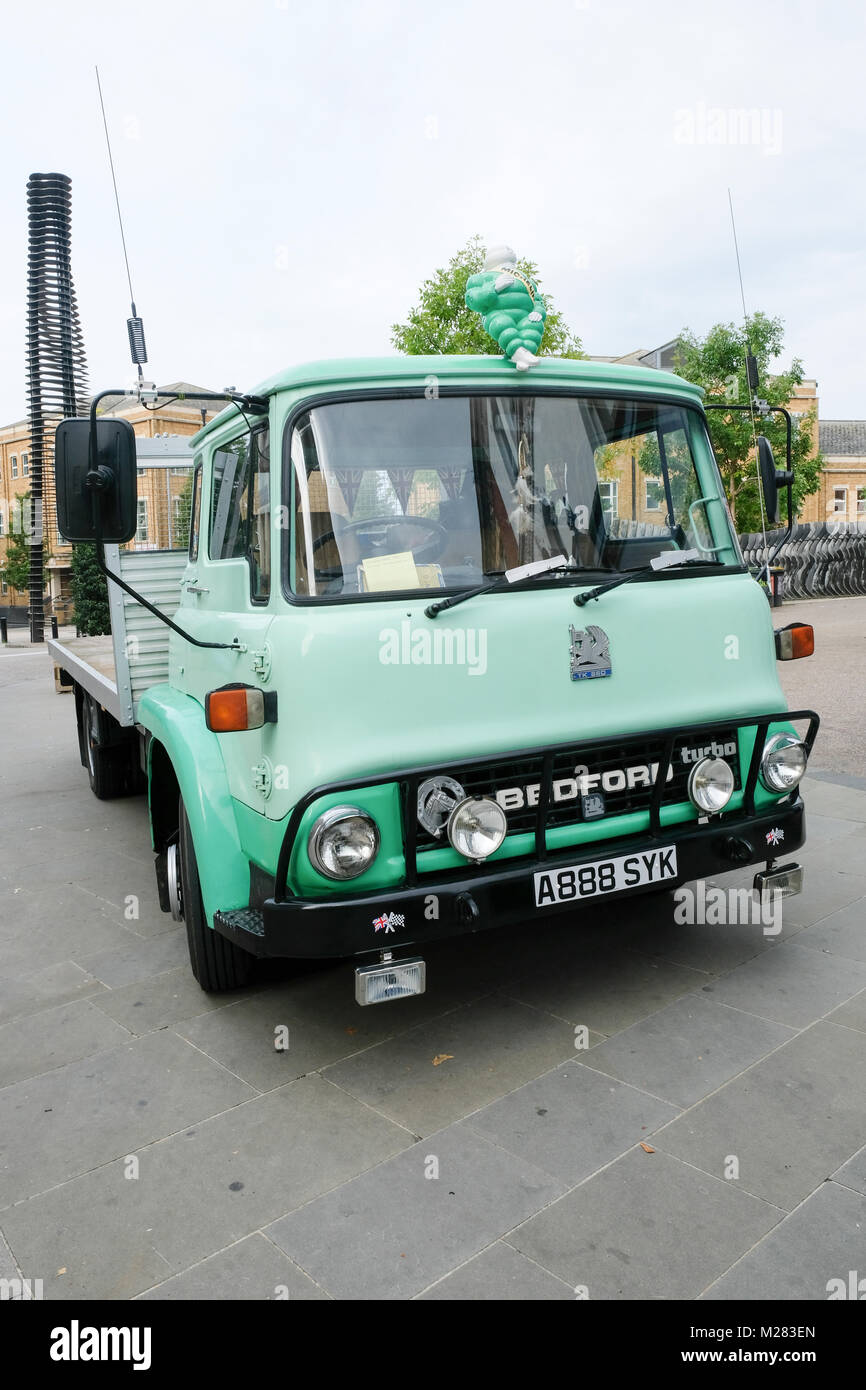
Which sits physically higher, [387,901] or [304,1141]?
[387,901]

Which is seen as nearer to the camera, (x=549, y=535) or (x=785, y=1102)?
(x=785, y=1102)

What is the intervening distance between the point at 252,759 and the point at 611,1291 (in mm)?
1865

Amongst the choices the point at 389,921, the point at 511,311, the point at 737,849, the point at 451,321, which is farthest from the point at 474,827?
the point at 451,321

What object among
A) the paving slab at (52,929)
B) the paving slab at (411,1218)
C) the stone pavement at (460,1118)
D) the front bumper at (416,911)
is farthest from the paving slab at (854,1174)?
the paving slab at (52,929)

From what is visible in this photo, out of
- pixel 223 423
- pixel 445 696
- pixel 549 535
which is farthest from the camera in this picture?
pixel 223 423

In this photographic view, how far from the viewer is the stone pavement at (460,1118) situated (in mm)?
2424

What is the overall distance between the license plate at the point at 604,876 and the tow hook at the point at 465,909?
9.9 inches

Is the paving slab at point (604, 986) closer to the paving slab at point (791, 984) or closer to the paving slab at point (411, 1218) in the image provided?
the paving slab at point (791, 984)

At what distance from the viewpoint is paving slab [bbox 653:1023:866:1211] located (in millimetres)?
2711

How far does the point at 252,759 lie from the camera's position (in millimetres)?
3307

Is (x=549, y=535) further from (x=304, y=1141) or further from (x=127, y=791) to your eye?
(x=127, y=791)

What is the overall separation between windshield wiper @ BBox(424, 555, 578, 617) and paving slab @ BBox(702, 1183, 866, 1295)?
1.97 meters
